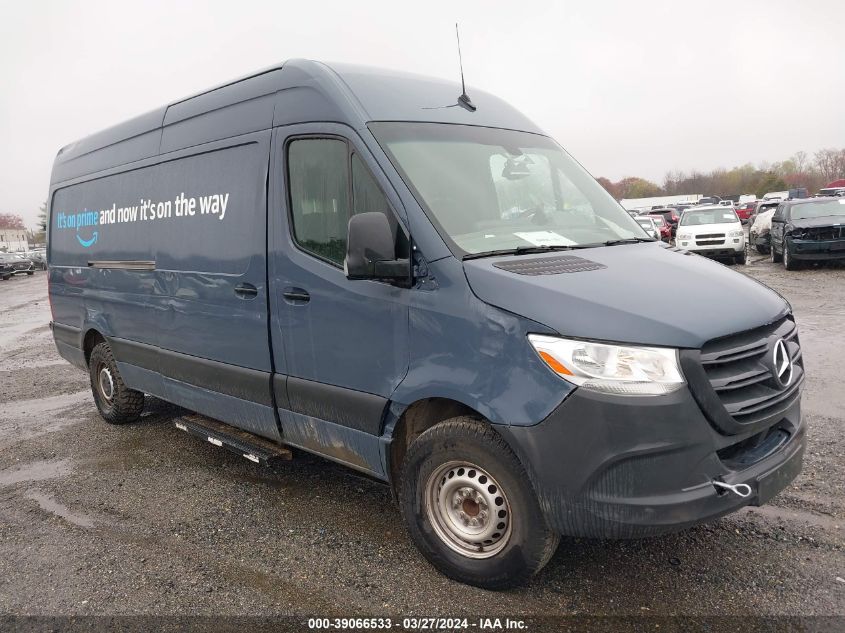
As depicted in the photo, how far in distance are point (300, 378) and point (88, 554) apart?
60.6 inches

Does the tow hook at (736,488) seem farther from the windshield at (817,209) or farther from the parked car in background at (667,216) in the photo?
the parked car in background at (667,216)

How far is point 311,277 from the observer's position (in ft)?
12.2

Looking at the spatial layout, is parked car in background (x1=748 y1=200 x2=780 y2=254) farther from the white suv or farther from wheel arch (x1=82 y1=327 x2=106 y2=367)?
wheel arch (x1=82 y1=327 x2=106 y2=367)

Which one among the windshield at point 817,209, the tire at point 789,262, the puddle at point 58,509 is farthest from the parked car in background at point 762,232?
the puddle at point 58,509

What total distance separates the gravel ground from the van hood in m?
1.25

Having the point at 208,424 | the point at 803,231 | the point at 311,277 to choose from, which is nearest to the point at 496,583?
the point at 311,277

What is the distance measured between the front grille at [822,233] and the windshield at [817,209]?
51 cm

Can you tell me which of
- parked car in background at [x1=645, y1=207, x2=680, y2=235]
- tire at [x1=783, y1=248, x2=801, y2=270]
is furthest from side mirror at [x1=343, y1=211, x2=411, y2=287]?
parked car in background at [x1=645, y1=207, x2=680, y2=235]

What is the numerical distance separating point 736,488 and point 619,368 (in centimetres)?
71

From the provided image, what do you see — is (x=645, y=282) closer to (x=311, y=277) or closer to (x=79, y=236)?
(x=311, y=277)

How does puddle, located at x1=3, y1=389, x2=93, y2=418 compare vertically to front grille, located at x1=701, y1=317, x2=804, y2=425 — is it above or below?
below

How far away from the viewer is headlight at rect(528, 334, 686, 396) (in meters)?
2.61

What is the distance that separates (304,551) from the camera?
367 cm

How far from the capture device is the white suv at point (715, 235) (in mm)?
19812
